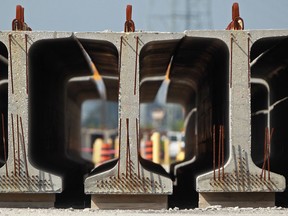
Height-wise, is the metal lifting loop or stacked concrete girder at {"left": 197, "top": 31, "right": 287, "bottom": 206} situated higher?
the metal lifting loop

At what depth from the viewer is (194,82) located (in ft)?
92.2

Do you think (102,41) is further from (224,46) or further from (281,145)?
(281,145)

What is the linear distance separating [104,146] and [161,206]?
32.6m

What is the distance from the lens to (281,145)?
22.1 meters

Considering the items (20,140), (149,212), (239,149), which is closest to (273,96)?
(239,149)

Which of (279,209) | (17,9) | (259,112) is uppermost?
(17,9)

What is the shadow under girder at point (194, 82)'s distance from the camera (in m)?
18.8

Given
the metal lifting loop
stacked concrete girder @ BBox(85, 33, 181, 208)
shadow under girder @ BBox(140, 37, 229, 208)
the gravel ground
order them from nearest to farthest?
the gravel ground, stacked concrete girder @ BBox(85, 33, 181, 208), the metal lifting loop, shadow under girder @ BBox(140, 37, 229, 208)

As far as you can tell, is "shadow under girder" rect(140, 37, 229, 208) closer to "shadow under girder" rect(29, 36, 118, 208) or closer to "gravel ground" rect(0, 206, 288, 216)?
"shadow under girder" rect(29, 36, 118, 208)

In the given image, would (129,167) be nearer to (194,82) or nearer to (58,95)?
(58,95)

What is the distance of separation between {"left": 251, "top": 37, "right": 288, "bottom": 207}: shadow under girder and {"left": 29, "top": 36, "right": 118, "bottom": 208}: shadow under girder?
11.9ft

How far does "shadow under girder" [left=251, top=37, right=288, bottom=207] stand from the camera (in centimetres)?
1884

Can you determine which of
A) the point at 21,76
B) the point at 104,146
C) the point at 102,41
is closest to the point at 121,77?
the point at 102,41

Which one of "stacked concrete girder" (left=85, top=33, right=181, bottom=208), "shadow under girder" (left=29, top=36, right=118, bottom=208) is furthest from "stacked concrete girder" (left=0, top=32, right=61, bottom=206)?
"stacked concrete girder" (left=85, top=33, right=181, bottom=208)
